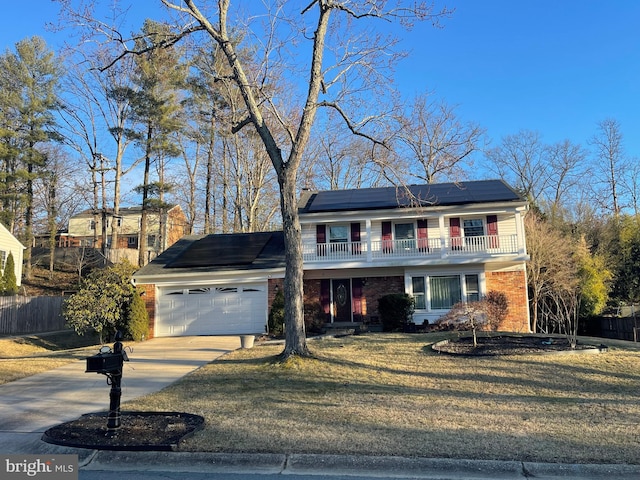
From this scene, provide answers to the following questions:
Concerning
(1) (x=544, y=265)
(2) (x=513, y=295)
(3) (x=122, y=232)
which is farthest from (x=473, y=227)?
(3) (x=122, y=232)

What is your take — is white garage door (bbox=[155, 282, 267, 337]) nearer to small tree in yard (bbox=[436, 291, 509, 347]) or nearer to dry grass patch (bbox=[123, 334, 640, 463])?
small tree in yard (bbox=[436, 291, 509, 347])

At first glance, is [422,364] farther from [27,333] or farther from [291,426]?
[27,333]

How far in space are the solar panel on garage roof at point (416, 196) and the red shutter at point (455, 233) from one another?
102 cm

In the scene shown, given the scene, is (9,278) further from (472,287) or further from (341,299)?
(472,287)

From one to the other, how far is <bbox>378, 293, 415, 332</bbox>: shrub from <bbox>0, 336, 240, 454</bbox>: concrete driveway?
751cm

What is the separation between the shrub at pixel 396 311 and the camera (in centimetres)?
2017

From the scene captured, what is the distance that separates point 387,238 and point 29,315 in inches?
693

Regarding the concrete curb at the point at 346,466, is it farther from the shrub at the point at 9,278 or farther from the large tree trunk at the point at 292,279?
the shrub at the point at 9,278

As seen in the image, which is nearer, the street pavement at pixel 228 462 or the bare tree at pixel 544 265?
the street pavement at pixel 228 462

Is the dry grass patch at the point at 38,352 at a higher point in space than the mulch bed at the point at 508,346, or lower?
lower

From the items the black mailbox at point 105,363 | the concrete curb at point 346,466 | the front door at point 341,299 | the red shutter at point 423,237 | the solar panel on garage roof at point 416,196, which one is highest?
the solar panel on garage roof at point 416,196

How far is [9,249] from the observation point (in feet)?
96.5

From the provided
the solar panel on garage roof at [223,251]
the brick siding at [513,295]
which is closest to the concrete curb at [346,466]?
the solar panel on garage roof at [223,251]

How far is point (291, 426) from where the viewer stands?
6.35 metres
